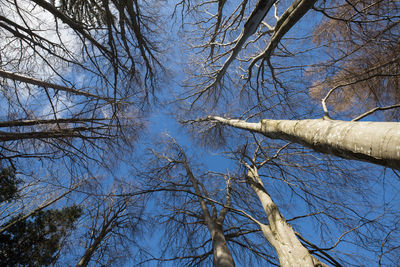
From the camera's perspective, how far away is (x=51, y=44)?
10.2ft

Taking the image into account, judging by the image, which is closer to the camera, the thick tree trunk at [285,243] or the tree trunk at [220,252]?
the thick tree trunk at [285,243]

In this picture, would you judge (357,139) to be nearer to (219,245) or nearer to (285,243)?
(285,243)

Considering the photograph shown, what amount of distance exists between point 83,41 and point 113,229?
565cm

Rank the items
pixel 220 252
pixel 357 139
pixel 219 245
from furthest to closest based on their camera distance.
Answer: pixel 219 245
pixel 220 252
pixel 357 139

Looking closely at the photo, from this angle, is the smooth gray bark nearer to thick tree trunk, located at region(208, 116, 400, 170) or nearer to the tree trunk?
the tree trunk

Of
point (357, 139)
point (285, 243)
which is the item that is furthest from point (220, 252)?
point (357, 139)

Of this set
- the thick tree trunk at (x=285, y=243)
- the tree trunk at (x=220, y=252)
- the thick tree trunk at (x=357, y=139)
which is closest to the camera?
the thick tree trunk at (x=357, y=139)

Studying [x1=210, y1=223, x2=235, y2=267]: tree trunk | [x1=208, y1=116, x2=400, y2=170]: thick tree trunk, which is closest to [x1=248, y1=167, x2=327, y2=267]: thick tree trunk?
[x1=210, y1=223, x2=235, y2=267]: tree trunk

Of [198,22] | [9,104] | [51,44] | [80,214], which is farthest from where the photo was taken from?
[80,214]

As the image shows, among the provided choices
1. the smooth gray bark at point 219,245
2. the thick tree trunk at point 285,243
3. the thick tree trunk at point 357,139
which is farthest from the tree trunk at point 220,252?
the thick tree trunk at point 357,139

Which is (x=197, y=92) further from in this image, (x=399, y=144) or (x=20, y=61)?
(x=399, y=144)

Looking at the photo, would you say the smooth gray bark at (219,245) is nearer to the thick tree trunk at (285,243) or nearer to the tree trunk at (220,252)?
the tree trunk at (220,252)

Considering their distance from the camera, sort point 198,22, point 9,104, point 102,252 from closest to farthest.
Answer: point 9,104, point 198,22, point 102,252

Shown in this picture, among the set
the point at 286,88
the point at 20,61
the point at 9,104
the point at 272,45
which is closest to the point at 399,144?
the point at 272,45
